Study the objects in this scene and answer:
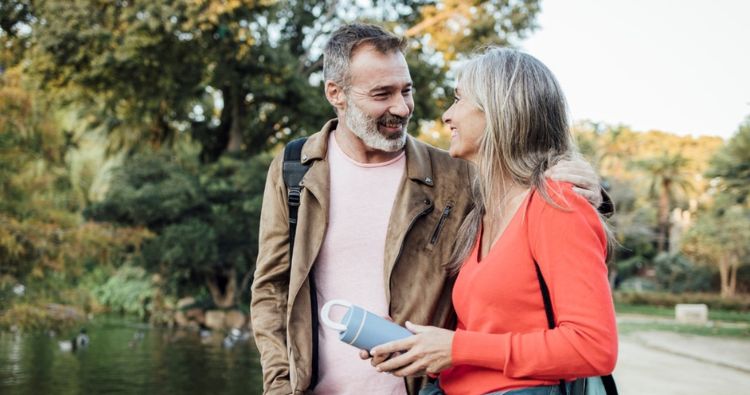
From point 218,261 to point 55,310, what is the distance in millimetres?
13848

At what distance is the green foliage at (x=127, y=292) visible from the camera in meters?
28.9

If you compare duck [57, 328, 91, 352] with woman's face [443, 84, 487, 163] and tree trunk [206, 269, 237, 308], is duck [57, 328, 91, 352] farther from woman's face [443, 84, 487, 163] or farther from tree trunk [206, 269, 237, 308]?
woman's face [443, 84, 487, 163]

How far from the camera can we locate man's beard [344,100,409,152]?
280 centimetres

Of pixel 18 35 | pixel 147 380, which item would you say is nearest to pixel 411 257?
pixel 147 380

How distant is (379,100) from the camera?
2.85m

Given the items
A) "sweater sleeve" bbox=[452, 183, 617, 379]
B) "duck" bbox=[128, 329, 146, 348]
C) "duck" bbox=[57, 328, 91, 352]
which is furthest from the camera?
"duck" bbox=[128, 329, 146, 348]

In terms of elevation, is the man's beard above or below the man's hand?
Result: above

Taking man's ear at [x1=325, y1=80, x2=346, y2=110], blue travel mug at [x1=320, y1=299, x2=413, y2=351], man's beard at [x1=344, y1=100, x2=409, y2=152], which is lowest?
blue travel mug at [x1=320, y1=299, x2=413, y2=351]

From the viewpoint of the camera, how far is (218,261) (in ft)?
79.0

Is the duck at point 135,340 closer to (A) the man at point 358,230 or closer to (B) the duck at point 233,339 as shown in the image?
(B) the duck at point 233,339

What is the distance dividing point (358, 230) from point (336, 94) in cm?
54

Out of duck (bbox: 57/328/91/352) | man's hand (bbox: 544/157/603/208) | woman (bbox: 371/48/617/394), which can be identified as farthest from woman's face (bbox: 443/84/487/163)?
duck (bbox: 57/328/91/352)

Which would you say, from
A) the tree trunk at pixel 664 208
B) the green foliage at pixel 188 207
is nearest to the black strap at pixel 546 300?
the green foliage at pixel 188 207

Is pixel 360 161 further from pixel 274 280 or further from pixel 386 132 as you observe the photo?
pixel 274 280
